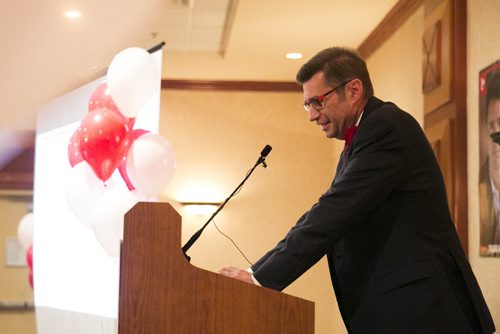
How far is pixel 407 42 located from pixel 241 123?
2.65m

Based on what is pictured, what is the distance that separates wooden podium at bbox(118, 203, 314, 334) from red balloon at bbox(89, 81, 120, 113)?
257 cm

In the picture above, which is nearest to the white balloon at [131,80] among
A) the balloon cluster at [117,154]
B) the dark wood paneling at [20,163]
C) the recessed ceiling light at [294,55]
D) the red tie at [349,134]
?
the balloon cluster at [117,154]

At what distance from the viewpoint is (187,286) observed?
5.92 feet

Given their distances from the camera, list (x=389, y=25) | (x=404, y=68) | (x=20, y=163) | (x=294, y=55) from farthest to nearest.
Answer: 1. (x=294, y=55)
2. (x=389, y=25)
3. (x=404, y=68)
4. (x=20, y=163)

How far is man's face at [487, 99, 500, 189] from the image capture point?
3.54m

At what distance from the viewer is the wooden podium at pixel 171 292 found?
1.78m

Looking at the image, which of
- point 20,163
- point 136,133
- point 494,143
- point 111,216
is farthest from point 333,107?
point 20,163

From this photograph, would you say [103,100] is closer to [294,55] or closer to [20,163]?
[20,163]

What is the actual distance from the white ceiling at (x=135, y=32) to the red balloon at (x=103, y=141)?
2.26 feet

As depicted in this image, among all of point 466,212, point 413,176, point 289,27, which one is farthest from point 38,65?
point 413,176

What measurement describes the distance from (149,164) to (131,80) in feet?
1.56

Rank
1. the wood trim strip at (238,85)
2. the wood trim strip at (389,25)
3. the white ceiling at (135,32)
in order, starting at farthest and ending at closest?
the wood trim strip at (238,85)
the white ceiling at (135,32)
the wood trim strip at (389,25)

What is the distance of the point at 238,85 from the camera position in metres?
7.60

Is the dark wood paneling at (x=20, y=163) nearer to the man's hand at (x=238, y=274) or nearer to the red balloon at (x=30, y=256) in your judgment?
the red balloon at (x=30, y=256)
